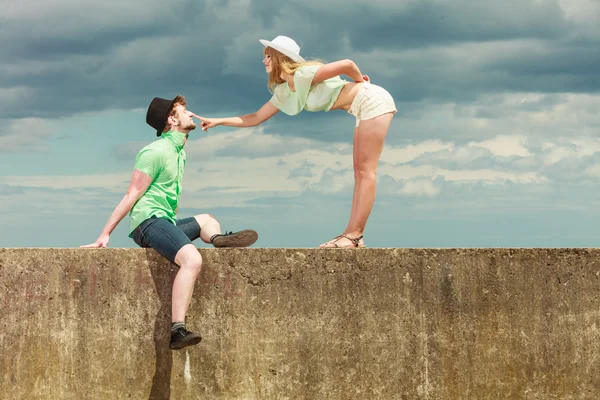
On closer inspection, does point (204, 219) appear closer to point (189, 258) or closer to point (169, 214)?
point (169, 214)

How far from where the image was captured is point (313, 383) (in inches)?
200

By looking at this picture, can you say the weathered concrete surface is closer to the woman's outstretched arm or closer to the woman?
the woman

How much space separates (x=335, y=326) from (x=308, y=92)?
1881 millimetres

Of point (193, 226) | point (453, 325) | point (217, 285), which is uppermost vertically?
point (193, 226)

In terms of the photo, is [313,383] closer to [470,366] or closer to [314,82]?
[470,366]

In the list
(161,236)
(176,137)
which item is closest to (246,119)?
(176,137)

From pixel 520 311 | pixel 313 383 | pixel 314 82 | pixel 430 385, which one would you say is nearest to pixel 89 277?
pixel 313 383

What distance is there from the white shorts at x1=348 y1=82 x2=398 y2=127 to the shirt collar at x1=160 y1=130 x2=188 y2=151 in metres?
1.39

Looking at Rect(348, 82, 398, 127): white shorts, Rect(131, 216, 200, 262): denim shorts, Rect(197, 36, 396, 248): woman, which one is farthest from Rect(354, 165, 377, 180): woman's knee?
Rect(131, 216, 200, 262): denim shorts

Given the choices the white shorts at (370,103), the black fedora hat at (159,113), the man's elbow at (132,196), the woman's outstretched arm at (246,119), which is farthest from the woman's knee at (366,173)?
the man's elbow at (132,196)

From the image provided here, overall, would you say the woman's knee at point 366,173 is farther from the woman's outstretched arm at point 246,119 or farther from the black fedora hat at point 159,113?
the black fedora hat at point 159,113

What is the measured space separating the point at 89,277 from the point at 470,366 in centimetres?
297

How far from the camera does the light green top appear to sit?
17.9 feet

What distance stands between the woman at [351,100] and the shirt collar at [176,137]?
0.93 metres
